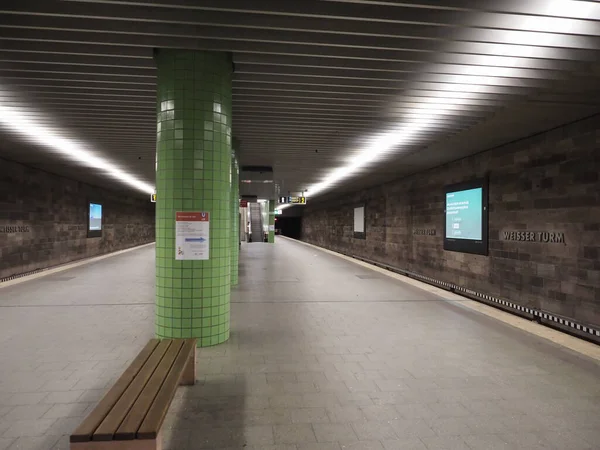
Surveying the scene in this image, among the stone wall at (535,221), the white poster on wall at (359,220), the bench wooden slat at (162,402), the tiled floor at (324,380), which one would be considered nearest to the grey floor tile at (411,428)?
the tiled floor at (324,380)

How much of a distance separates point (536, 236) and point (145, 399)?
241 inches

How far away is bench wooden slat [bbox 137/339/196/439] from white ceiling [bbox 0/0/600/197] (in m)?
2.78

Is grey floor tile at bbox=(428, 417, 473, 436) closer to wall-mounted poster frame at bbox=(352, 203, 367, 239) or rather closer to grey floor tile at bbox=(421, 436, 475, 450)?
grey floor tile at bbox=(421, 436, 475, 450)

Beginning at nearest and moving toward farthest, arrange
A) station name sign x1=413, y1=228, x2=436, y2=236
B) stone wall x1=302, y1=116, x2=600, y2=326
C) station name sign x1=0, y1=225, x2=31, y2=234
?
stone wall x1=302, y1=116, x2=600, y2=326 → station name sign x1=0, y1=225, x2=31, y2=234 → station name sign x1=413, y1=228, x2=436, y2=236

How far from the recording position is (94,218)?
14.4 m

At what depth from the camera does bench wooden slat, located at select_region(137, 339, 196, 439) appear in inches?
68.7

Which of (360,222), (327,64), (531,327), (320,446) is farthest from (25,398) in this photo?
(360,222)

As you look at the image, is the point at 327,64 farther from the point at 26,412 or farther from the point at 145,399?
the point at 26,412

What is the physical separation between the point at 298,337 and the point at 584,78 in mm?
4354

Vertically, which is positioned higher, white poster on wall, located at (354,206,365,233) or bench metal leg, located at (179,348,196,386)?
white poster on wall, located at (354,206,365,233)

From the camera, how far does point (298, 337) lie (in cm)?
429

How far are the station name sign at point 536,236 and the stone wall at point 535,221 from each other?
0.06 m

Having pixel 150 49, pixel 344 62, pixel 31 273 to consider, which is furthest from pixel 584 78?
pixel 31 273

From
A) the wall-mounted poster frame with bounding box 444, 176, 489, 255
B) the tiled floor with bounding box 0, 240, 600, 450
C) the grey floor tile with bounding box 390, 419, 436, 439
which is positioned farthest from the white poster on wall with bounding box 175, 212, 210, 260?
the wall-mounted poster frame with bounding box 444, 176, 489, 255
